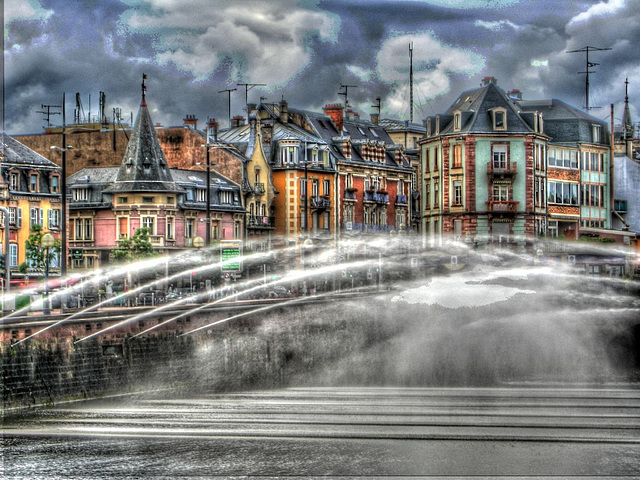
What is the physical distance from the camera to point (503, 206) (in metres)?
164

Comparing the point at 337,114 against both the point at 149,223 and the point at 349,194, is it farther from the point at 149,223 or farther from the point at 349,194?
the point at 149,223

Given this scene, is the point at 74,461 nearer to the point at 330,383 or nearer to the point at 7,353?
the point at 7,353

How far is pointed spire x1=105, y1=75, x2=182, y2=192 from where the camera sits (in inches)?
5955

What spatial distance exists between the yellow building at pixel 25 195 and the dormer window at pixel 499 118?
51868 millimetres

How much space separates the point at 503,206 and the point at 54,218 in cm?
5272

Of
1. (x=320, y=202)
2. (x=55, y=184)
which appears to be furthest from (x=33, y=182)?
(x=320, y=202)

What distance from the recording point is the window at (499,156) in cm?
16462

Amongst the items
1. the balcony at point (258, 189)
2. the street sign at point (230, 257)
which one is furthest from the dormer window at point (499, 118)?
the street sign at point (230, 257)

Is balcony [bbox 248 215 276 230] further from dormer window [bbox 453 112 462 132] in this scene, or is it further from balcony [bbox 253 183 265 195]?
dormer window [bbox 453 112 462 132]

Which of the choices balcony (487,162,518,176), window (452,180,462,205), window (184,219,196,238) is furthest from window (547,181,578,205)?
window (184,219,196,238)

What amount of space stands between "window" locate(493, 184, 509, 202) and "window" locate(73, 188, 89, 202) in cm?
4743

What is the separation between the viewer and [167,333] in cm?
10919

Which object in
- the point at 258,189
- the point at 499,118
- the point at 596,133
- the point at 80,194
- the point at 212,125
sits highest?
the point at 212,125

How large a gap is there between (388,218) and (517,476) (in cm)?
11469
